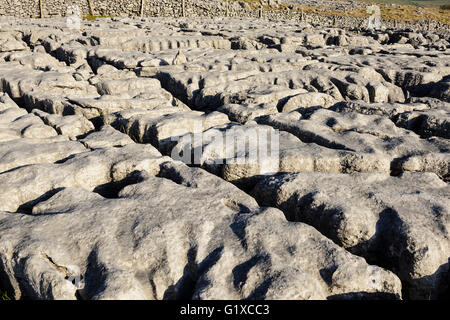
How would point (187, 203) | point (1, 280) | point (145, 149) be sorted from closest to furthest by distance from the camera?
point (1, 280), point (187, 203), point (145, 149)

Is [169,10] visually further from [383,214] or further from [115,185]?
[383,214]

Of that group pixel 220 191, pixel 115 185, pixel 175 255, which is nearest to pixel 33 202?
pixel 115 185

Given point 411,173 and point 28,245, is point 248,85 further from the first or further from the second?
point 28,245

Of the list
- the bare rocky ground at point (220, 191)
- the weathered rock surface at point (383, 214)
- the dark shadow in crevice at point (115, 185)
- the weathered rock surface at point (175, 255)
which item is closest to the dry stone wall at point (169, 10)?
the bare rocky ground at point (220, 191)

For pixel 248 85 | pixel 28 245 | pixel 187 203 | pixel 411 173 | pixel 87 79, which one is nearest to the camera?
pixel 28 245

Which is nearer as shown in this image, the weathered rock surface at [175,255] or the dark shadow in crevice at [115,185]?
the weathered rock surface at [175,255]

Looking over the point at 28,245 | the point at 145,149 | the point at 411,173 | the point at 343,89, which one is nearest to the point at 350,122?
the point at 411,173

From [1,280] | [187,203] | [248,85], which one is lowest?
[1,280]

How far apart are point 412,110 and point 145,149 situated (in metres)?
9.97

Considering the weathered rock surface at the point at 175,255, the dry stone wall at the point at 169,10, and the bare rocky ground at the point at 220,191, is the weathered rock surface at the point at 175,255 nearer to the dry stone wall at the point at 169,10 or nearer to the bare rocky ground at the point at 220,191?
the bare rocky ground at the point at 220,191

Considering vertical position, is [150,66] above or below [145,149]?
above

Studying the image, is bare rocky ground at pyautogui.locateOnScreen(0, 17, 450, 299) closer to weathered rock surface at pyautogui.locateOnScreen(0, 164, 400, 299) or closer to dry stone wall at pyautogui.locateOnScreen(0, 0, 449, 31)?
weathered rock surface at pyautogui.locateOnScreen(0, 164, 400, 299)

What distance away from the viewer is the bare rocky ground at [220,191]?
19.0 feet

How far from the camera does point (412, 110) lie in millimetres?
13188
